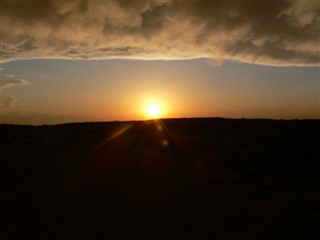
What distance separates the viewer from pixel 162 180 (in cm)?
1513

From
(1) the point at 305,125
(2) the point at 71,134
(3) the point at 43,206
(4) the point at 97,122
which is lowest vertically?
(3) the point at 43,206

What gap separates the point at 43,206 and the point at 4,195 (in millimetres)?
2086

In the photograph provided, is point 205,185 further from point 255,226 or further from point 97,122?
point 97,122

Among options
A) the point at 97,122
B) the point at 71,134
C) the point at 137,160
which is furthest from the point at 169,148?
the point at 97,122

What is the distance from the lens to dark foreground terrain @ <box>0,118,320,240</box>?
1084 cm

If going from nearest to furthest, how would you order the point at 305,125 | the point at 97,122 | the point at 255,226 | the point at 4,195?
the point at 255,226 < the point at 4,195 < the point at 305,125 < the point at 97,122

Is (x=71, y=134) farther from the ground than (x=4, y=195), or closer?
farther from the ground

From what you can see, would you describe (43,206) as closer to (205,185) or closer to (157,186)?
(157,186)

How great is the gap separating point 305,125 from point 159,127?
28.3 ft

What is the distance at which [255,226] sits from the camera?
10.7 metres

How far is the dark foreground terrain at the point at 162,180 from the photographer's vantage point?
1084 centimetres

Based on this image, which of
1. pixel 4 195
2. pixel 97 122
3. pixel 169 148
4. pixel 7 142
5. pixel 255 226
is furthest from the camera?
pixel 97 122

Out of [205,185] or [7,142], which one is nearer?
[205,185]

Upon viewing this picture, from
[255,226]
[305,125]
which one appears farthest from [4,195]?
[305,125]
